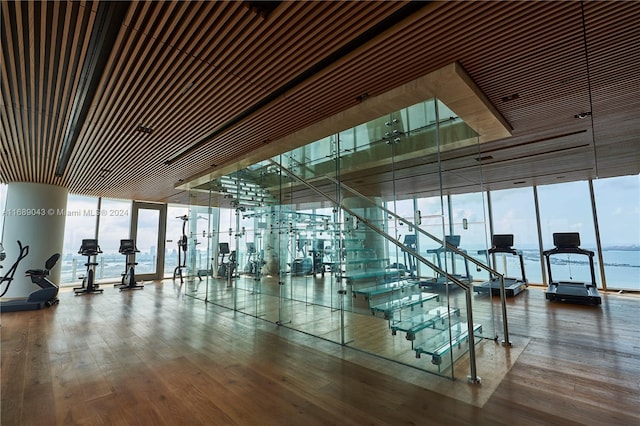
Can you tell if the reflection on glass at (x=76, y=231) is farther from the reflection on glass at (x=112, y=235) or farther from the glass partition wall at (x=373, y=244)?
the glass partition wall at (x=373, y=244)

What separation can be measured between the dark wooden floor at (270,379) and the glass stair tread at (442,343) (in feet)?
0.87

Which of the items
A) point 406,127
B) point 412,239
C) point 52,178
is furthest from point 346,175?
point 52,178

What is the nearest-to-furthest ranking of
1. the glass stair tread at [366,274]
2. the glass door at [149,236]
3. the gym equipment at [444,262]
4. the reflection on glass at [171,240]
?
the gym equipment at [444,262] → the glass stair tread at [366,274] → the glass door at [149,236] → the reflection on glass at [171,240]

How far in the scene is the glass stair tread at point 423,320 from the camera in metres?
3.40

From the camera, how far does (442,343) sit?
325 cm

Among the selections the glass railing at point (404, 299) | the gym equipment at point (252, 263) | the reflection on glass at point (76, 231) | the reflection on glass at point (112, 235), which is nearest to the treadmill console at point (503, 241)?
the glass railing at point (404, 299)

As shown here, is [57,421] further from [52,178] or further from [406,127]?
[52,178]

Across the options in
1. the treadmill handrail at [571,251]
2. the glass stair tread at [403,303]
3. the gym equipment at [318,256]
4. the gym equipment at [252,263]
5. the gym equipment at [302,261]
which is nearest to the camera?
the glass stair tread at [403,303]

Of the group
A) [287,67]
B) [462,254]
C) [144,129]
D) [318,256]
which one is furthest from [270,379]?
[144,129]

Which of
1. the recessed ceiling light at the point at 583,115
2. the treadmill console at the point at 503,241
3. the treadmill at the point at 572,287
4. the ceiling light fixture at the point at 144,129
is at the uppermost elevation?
the ceiling light fixture at the point at 144,129

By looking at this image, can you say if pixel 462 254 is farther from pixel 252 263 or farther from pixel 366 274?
pixel 252 263

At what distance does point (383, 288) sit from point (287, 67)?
3.27 metres

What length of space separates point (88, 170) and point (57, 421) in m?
6.29

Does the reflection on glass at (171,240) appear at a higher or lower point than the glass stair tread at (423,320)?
higher
